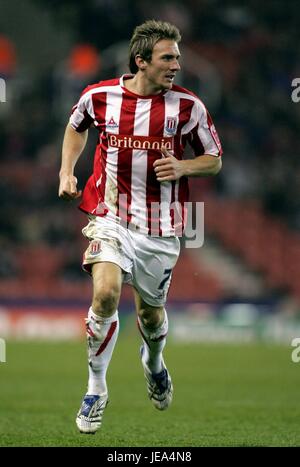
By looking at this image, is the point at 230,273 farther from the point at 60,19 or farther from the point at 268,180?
the point at 60,19

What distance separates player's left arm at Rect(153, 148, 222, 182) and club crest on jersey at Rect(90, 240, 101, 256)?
1.82 ft

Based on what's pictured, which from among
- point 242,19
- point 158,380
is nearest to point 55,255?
point 242,19

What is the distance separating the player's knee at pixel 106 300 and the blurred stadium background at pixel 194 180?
13.3 meters

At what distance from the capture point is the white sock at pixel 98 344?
699 centimetres

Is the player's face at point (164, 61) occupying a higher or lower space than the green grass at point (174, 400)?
higher

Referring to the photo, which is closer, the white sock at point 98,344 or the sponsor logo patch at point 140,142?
the white sock at point 98,344

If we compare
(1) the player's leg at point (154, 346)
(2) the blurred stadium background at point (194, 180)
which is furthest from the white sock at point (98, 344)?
(2) the blurred stadium background at point (194, 180)

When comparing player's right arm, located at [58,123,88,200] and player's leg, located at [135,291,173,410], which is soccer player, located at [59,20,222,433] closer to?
player's right arm, located at [58,123,88,200]

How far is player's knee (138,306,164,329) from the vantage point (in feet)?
25.3

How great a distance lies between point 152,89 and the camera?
7.38 m

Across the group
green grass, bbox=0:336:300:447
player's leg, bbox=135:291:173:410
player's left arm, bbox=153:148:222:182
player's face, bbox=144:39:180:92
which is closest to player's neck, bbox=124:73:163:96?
player's face, bbox=144:39:180:92

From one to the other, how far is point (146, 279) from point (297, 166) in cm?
1738

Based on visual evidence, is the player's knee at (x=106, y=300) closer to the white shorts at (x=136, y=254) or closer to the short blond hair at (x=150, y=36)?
the white shorts at (x=136, y=254)

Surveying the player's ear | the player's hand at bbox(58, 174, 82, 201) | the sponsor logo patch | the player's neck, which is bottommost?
the player's hand at bbox(58, 174, 82, 201)
